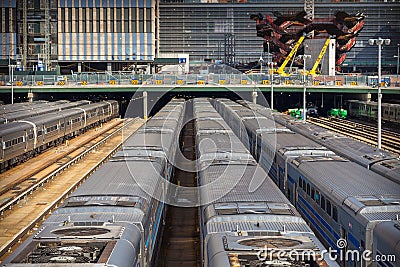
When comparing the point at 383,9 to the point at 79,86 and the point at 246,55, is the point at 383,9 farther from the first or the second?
the point at 79,86

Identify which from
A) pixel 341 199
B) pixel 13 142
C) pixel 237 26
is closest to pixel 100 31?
pixel 237 26

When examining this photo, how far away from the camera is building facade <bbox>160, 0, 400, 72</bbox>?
595ft

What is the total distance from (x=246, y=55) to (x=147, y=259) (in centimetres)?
17024

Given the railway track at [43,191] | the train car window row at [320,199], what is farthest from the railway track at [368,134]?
the train car window row at [320,199]

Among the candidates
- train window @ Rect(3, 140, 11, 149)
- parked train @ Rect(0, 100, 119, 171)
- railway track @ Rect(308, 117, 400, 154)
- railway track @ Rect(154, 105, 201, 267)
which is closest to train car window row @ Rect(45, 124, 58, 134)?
parked train @ Rect(0, 100, 119, 171)

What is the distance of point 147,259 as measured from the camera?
694 inches

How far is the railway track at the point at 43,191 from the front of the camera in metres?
28.7

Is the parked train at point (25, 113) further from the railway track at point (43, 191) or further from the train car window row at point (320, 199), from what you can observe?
the train car window row at point (320, 199)

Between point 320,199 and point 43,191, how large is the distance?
70.9ft

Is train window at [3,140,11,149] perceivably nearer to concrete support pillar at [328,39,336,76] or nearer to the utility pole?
the utility pole

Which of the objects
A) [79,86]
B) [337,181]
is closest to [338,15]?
[79,86]

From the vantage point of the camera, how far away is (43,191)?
38.2 m

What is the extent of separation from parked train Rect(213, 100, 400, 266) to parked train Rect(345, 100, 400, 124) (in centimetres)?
4519

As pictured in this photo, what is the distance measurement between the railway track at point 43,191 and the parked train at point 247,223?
9.54m
